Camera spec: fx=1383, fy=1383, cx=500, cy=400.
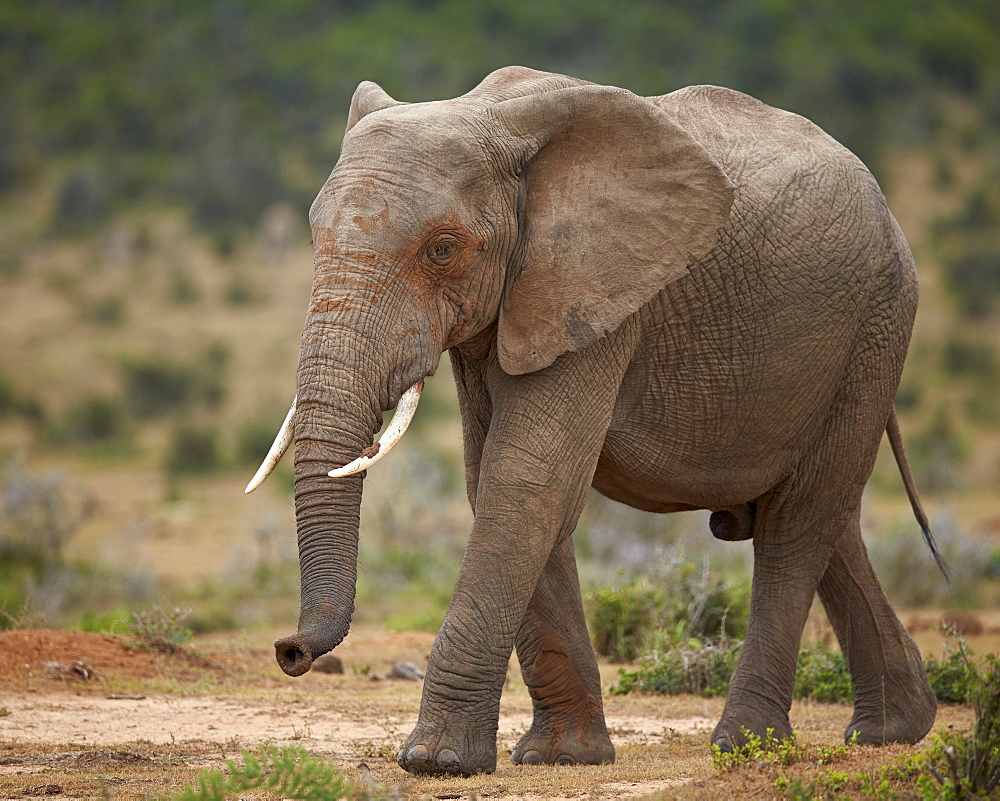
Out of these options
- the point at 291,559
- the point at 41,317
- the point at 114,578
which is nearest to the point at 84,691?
the point at 114,578

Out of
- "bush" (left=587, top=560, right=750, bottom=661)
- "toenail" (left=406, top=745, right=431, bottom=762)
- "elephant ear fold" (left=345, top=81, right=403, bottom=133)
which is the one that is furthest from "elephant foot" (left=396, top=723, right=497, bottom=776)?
"bush" (left=587, top=560, right=750, bottom=661)

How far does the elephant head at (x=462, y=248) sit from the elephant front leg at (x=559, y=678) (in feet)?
3.73

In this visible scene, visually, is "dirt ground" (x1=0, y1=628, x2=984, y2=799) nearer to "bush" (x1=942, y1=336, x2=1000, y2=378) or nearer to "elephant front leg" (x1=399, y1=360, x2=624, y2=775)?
"elephant front leg" (x1=399, y1=360, x2=624, y2=775)

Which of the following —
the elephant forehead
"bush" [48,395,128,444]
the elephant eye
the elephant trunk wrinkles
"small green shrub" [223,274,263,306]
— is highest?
"small green shrub" [223,274,263,306]

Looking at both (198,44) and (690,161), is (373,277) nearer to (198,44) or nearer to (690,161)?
(690,161)

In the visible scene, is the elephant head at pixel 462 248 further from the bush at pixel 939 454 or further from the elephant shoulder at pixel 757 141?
the bush at pixel 939 454

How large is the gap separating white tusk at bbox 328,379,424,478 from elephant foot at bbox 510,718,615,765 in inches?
65.3

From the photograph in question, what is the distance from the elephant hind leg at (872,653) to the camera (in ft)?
21.4

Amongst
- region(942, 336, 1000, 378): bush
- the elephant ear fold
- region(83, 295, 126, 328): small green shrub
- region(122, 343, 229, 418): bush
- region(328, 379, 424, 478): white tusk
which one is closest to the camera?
region(328, 379, 424, 478): white tusk

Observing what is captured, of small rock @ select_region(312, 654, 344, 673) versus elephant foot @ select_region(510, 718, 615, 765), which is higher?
small rock @ select_region(312, 654, 344, 673)

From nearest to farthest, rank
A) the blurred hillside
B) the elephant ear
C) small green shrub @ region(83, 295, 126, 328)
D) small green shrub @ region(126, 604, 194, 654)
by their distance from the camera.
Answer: the elephant ear, small green shrub @ region(126, 604, 194, 654), the blurred hillside, small green shrub @ region(83, 295, 126, 328)

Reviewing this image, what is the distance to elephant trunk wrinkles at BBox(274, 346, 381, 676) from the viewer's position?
14.9 feet

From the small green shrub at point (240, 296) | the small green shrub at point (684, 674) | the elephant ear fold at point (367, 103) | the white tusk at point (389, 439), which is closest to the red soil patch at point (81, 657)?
the small green shrub at point (684, 674)

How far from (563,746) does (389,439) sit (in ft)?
5.87
